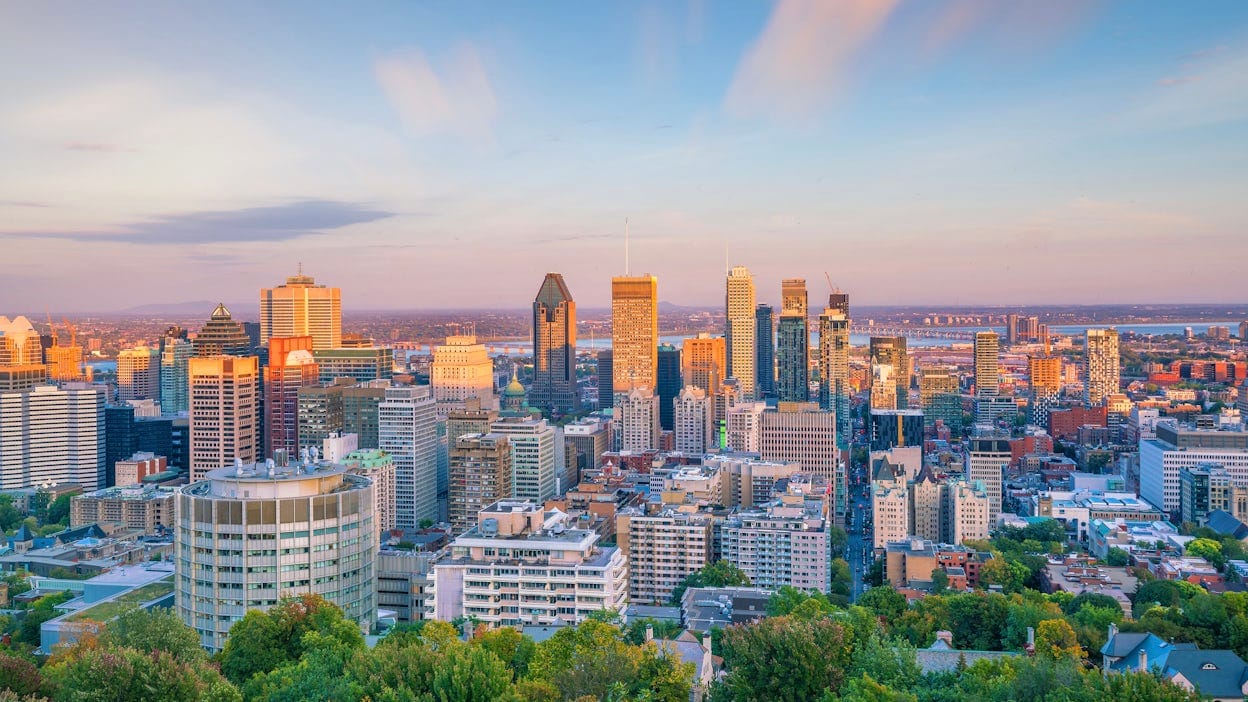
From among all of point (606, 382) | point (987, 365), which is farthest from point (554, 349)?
point (987, 365)

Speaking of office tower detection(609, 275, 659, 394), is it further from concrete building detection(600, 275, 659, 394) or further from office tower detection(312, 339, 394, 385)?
office tower detection(312, 339, 394, 385)

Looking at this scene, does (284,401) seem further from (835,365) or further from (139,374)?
(835,365)

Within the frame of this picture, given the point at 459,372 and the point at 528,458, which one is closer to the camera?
the point at 528,458

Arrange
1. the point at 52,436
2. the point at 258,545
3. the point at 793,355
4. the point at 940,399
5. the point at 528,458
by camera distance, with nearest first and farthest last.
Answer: the point at 258,545 < the point at 528,458 < the point at 52,436 < the point at 940,399 < the point at 793,355

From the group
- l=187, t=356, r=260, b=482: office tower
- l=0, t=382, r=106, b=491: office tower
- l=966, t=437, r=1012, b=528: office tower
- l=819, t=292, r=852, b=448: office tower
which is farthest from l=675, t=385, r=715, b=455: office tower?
l=0, t=382, r=106, b=491: office tower

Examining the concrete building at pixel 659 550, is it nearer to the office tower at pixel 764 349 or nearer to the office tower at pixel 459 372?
the office tower at pixel 459 372

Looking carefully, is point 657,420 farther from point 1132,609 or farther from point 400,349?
point 400,349

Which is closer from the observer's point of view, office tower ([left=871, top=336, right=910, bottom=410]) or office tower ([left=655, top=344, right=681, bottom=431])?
office tower ([left=871, top=336, right=910, bottom=410])

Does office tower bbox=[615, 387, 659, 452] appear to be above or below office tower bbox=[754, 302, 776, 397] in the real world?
below
